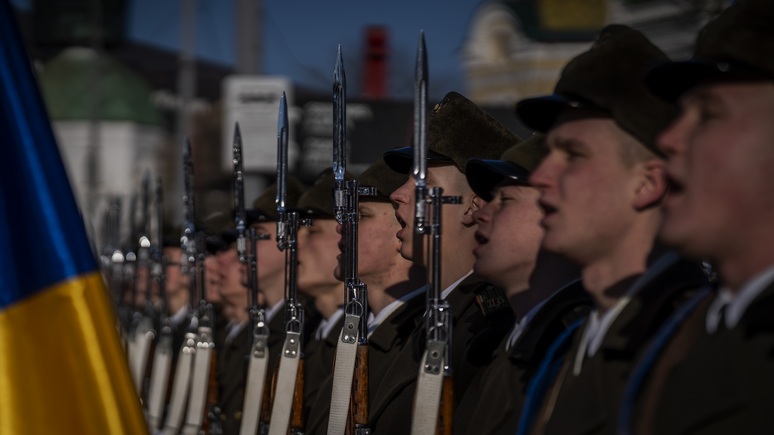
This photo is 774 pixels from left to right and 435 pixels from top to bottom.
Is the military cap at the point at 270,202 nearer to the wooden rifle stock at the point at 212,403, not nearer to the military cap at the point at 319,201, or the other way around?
the military cap at the point at 319,201

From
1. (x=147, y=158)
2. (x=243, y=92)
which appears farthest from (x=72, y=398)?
(x=147, y=158)

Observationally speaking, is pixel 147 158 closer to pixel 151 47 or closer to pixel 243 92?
pixel 151 47

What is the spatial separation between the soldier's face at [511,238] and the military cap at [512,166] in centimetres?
4

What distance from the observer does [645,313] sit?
3463mm

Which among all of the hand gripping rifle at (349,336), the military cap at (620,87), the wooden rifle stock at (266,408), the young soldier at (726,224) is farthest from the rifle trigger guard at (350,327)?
the young soldier at (726,224)

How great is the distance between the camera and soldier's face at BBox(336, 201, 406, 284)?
6.45 metres

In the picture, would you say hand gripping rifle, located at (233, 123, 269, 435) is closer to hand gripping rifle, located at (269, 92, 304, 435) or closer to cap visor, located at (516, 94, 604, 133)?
hand gripping rifle, located at (269, 92, 304, 435)

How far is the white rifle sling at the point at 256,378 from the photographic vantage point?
23.3 feet

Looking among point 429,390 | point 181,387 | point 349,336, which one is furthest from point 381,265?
point 181,387

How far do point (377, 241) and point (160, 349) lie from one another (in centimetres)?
507

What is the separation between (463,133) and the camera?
5.54 metres

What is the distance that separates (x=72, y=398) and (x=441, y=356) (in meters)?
1.05

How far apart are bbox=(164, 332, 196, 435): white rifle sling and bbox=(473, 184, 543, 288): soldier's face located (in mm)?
5097

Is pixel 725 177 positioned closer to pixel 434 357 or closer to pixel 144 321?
pixel 434 357
